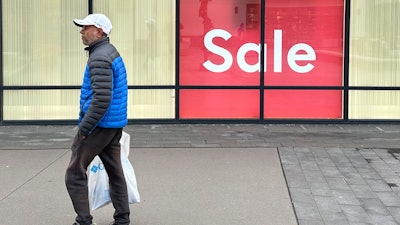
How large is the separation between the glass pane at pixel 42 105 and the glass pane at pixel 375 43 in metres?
5.31

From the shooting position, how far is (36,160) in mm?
7633

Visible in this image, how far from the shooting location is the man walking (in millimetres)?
4387

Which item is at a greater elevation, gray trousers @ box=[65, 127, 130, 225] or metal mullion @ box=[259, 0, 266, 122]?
metal mullion @ box=[259, 0, 266, 122]

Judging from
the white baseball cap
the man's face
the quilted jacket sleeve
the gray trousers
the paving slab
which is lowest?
the paving slab

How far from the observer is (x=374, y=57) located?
10781 mm

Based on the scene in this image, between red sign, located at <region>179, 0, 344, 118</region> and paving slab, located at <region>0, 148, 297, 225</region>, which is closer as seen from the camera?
paving slab, located at <region>0, 148, 297, 225</region>

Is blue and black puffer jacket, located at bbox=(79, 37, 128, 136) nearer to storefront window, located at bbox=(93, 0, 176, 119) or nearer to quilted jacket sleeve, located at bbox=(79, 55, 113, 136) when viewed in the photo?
quilted jacket sleeve, located at bbox=(79, 55, 113, 136)

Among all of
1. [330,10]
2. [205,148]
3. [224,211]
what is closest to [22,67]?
[205,148]

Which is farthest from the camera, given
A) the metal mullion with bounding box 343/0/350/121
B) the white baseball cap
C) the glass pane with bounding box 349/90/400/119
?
the glass pane with bounding box 349/90/400/119

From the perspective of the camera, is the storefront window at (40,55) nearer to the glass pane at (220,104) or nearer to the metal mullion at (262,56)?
the glass pane at (220,104)

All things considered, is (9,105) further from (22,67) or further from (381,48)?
(381,48)

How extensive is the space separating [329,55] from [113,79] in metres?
7.07

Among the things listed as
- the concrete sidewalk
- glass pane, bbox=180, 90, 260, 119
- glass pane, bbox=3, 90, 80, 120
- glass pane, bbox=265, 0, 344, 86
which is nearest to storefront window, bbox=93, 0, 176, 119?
glass pane, bbox=180, 90, 260, 119

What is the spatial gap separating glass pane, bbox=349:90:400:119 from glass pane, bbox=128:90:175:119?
3420mm
